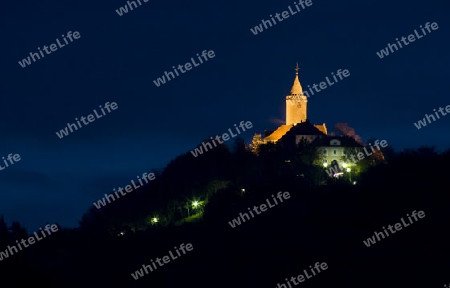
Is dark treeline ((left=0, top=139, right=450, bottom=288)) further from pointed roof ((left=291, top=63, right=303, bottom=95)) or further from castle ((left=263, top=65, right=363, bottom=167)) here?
pointed roof ((left=291, top=63, right=303, bottom=95))

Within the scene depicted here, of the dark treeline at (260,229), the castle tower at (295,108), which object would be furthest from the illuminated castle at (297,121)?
the dark treeline at (260,229)

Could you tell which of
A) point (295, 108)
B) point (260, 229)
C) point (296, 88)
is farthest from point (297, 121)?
point (260, 229)

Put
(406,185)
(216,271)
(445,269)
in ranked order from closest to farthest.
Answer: (445,269) < (216,271) < (406,185)

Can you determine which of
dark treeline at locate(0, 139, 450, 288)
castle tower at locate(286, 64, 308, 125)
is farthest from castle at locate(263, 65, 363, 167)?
dark treeline at locate(0, 139, 450, 288)

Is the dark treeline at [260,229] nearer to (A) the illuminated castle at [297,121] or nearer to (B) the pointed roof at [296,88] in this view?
(A) the illuminated castle at [297,121]

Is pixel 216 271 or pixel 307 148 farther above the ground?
pixel 307 148

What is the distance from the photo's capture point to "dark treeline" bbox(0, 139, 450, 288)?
54.2 m

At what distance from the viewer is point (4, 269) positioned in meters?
40.6

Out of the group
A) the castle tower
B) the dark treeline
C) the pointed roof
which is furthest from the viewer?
the pointed roof

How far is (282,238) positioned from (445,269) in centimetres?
1104

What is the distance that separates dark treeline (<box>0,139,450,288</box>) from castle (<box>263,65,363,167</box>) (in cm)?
223

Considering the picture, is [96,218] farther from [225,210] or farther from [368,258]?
[368,258]

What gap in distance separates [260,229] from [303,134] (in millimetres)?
18547

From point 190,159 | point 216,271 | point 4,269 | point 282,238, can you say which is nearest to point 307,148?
point 190,159
